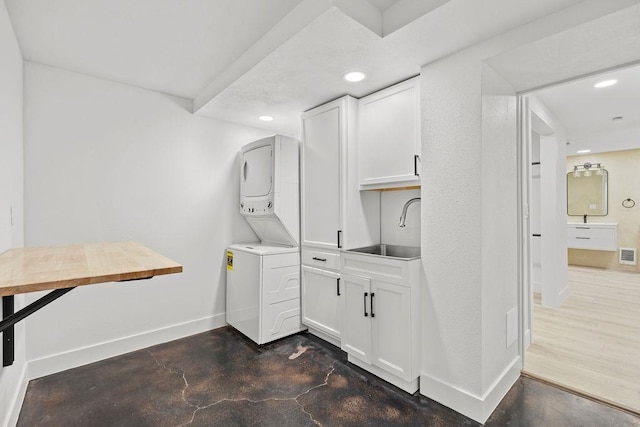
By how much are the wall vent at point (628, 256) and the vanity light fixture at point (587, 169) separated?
1507 millimetres

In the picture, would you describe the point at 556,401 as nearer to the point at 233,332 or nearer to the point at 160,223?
the point at 233,332

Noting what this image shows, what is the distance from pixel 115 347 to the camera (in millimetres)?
Answer: 2637

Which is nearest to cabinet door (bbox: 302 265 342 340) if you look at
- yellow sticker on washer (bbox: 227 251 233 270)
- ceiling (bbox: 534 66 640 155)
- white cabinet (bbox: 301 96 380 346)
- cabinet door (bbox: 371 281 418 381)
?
white cabinet (bbox: 301 96 380 346)

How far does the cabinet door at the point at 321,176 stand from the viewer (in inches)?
105

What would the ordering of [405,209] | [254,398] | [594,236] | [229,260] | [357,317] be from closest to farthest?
[254,398], [357,317], [405,209], [229,260], [594,236]

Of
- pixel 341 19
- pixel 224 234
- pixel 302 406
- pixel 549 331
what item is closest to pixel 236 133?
pixel 224 234

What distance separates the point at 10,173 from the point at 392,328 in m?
2.63

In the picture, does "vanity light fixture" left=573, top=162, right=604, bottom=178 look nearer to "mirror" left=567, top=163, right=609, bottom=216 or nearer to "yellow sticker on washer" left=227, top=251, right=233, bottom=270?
"mirror" left=567, top=163, right=609, bottom=216

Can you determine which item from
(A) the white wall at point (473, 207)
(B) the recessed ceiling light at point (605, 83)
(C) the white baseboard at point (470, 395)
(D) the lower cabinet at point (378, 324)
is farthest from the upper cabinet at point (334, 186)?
(B) the recessed ceiling light at point (605, 83)

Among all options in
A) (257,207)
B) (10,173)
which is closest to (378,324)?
(257,207)

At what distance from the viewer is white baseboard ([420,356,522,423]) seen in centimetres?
179

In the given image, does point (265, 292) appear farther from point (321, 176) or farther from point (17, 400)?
point (17, 400)

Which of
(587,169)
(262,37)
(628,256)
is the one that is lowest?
(628,256)

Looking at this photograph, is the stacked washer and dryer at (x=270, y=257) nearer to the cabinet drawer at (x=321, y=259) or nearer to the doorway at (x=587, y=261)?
the cabinet drawer at (x=321, y=259)
